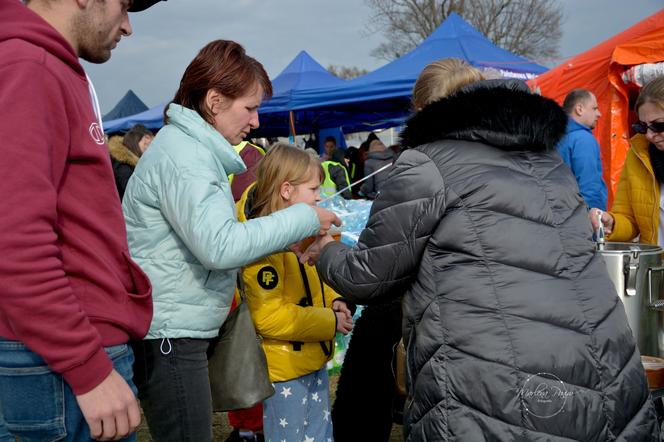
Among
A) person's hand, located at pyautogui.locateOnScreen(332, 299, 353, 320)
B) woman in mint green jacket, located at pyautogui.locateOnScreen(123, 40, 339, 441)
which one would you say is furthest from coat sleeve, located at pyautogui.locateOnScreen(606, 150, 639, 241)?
woman in mint green jacket, located at pyautogui.locateOnScreen(123, 40, 339, 441)

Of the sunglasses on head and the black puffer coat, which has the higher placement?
the sunglasses on head

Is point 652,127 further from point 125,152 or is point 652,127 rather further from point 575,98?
point 125,152

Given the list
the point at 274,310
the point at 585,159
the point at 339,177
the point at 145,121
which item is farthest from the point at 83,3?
the point at 145,121

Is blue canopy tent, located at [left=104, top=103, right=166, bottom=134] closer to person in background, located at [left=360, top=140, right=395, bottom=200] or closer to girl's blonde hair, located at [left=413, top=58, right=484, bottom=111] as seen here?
person in background, located at [left=360, top=140, right=395, bottom=200]

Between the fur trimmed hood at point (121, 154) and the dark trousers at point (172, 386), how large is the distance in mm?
4012

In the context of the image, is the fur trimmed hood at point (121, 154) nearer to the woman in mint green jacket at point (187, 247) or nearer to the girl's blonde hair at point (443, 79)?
the woman in mint green jacket at point (187, 247)

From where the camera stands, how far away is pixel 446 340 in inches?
60.9

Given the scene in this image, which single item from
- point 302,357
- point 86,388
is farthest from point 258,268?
point 86,388

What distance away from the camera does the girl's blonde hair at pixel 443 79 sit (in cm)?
196

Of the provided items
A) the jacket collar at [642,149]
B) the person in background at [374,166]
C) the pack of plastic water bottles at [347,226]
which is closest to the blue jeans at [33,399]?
the jacket collar at [642,149]

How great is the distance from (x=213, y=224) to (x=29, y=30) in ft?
2.25

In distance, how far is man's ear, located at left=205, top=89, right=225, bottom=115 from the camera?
2.04 meters

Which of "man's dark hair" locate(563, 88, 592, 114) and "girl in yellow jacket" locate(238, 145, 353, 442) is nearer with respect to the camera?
"girl in yellow jacket" locate(238, 145, 353, 442)

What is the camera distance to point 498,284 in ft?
5.00
